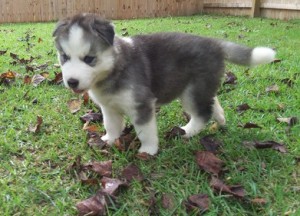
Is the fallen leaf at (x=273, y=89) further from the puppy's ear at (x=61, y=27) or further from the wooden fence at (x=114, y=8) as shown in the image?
the wooden fence at (x=114, y=8)

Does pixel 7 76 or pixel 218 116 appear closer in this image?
pixel 218 116

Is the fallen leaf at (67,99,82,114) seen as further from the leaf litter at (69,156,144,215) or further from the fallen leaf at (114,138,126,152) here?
the leaf litter at (69,156,144,215)

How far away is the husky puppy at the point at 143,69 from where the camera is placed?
117 inches

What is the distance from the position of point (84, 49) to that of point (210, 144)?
1.20 m

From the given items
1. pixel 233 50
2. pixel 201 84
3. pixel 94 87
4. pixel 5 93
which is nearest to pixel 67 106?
pixel 5 93

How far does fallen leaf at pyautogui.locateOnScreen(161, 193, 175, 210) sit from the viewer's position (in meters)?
2.44

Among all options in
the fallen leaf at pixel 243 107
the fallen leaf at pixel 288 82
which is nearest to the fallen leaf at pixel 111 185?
the fallen leaf at pixel 243 107

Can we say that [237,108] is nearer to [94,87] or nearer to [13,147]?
[94,87]

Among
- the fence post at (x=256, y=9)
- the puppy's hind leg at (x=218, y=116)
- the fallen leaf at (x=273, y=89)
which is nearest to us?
the puppy's hind leg at (x=218, y=116)

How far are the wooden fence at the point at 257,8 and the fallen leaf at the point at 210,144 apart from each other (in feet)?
34.8

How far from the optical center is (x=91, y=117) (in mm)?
3947

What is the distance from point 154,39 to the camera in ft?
11.8

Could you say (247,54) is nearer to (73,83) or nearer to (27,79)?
(73,83)

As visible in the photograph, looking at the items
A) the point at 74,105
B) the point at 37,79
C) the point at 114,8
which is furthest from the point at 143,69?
the point at 114,8
